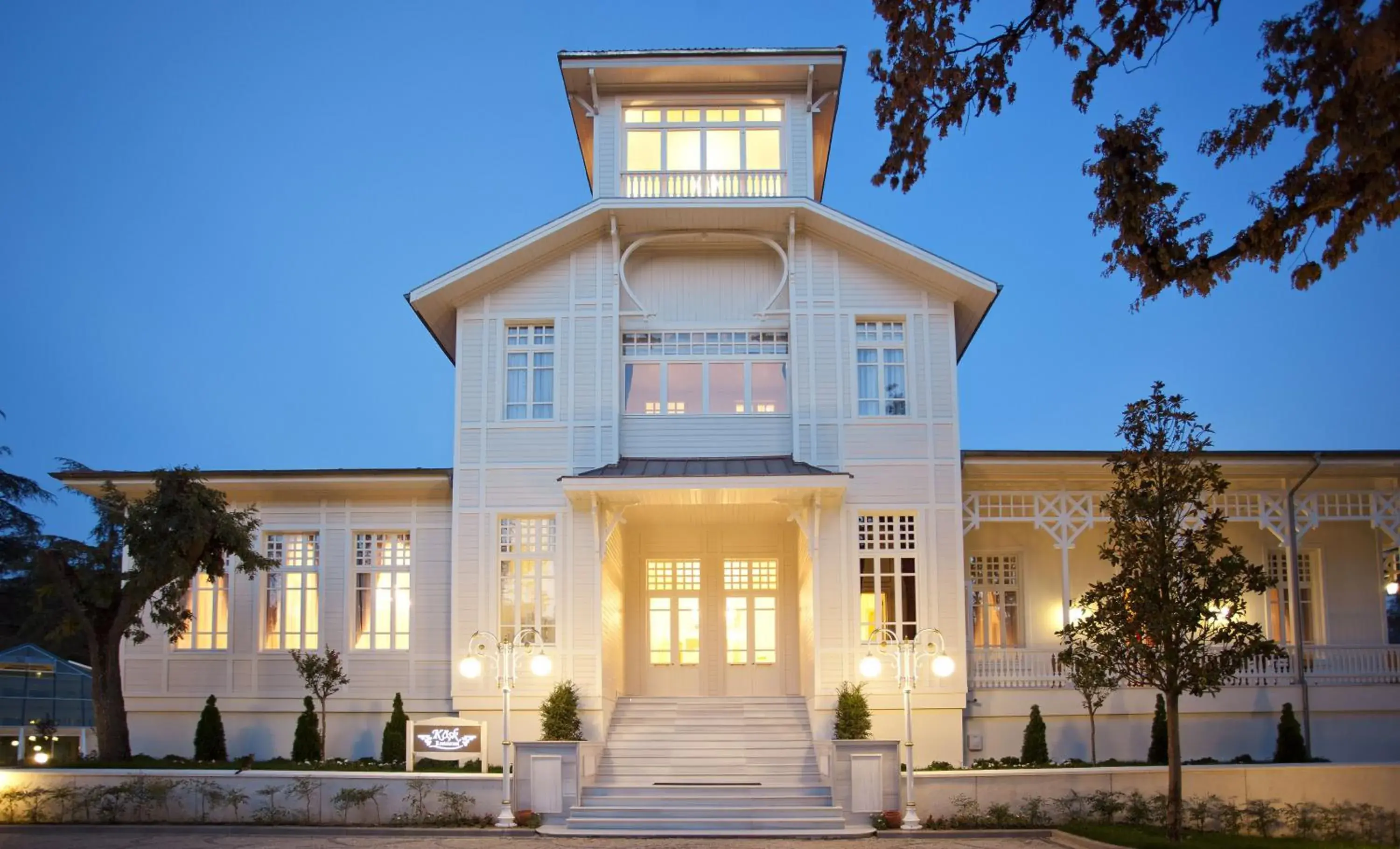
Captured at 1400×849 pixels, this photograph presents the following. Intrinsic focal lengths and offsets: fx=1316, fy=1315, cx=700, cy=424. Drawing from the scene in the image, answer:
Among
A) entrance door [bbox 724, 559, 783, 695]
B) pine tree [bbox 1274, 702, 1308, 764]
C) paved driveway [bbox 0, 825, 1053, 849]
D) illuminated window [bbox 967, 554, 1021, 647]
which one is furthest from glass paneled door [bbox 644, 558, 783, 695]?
pine tree [bbox 1274, 702, 1308, 764]

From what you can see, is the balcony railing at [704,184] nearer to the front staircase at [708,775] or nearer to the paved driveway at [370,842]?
the front staircase at [708,775]

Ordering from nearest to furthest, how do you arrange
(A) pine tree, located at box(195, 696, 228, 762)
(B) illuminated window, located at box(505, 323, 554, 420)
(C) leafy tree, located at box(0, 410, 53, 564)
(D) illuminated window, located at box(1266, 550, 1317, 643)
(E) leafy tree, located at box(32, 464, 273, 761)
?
1. (E) leafy tree, located at box(32, 464, 273, 761)
2. (A) pine tree, located at box(195, 696, 228, 762)
3. (B) illuminated window, located at box(505, 323, 554, 420)
4. (D) illuminated window, located at box(1266, 550, 1317, 643)
5. (C) leafy tree, located at box(0, 410, 53, 564)

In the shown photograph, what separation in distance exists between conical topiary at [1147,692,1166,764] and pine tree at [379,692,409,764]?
1253 centimetres

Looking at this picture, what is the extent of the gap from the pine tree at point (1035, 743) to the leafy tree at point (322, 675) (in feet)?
39.1

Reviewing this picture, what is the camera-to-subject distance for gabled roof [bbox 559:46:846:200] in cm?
2391

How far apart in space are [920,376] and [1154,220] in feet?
42.4

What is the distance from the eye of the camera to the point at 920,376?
23.4 m

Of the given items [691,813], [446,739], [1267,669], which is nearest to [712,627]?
[691,813]

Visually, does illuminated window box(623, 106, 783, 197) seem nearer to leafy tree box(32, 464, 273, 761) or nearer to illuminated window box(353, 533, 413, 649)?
illuminated window box(353, 533, 413, 649)

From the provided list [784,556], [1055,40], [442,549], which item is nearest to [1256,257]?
[1055,40]

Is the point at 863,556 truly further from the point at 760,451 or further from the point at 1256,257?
the point at 1256,257

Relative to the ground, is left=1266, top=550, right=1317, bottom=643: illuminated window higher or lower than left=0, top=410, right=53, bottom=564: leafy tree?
lower

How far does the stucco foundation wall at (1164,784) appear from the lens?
1884 cm

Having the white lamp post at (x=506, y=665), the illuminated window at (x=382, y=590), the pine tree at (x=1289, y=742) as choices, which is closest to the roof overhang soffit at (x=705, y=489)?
the white lamp post at (x=506, y=665)
